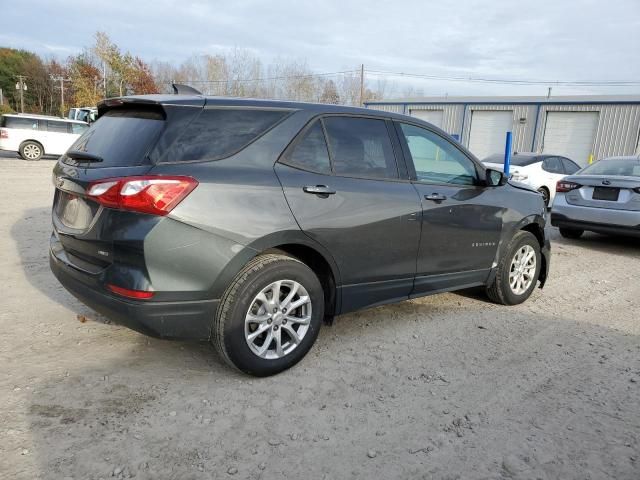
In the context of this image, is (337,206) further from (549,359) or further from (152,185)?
(549,359)

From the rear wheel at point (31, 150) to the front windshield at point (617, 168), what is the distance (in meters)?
19.1

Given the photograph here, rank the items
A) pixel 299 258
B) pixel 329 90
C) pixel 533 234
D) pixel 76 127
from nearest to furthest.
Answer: pixel 299 258
pixel 533 234
pixel 76 127
pixel 329 90

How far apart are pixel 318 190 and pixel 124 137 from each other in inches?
49.7

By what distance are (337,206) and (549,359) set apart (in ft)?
6.49

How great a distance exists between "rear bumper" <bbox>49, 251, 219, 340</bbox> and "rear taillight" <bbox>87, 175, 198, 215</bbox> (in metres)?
0.53

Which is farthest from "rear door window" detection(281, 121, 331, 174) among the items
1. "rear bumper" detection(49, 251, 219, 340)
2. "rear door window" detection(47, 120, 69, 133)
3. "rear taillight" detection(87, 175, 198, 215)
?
"rear door window" detection(47, 120, 69, 133)

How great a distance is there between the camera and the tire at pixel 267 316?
306cm

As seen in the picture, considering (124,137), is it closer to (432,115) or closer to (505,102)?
(505,102)

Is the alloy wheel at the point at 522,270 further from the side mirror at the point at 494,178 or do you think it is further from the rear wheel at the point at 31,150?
the rear wheel at the point at 31,150

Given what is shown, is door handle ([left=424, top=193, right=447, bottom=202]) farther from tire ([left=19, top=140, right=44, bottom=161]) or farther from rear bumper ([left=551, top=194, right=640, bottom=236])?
tire ([left=19, top=140, right=44, bottom=161])

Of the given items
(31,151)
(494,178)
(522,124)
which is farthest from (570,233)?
(522,124)

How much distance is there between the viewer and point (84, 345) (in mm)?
3682

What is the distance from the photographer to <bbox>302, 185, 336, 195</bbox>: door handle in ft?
10.9

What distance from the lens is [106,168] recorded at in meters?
2.98
